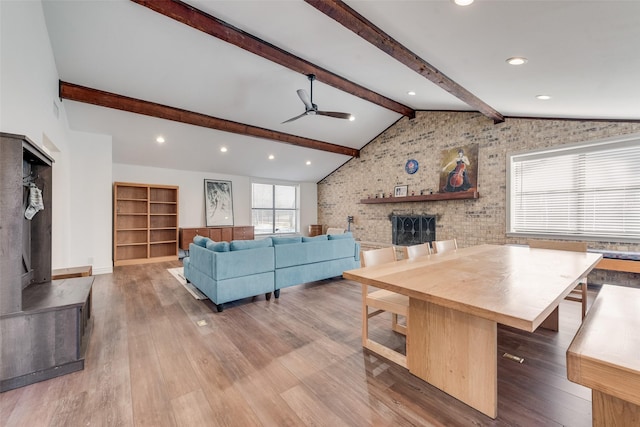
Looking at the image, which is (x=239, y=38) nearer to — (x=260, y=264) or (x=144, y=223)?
(x=260, y=264)

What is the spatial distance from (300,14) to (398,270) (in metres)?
2.95

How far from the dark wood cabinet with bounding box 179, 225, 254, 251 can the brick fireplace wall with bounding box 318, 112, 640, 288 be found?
320cm

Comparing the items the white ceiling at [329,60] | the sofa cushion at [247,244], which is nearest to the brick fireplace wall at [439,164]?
the white ceiling at [329,60]

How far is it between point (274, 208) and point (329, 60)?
6254mm

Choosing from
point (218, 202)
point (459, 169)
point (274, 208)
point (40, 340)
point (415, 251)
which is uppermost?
point (459, 169)

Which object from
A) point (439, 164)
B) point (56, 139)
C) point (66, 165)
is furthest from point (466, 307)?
point (66, 165)

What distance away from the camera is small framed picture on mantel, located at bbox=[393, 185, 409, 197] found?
7.18 metres

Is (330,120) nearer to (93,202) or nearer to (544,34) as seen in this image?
(544,34)

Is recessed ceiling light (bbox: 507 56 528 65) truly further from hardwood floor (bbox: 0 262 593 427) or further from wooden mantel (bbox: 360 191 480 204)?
Answer: wooden mantel (bbox: 360 191 480 204)

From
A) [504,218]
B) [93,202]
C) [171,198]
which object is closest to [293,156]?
[171,198]

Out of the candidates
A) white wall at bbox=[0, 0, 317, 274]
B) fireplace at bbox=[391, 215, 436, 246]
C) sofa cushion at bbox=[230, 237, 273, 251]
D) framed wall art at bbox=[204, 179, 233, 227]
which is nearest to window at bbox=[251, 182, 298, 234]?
white wall at bbox=[0, 0, 317, 274]

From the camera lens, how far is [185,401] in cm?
180

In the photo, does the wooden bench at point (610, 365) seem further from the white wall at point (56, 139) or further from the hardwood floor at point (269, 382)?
the white wall at point (56, 139)

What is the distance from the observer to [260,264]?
3.73 meters
